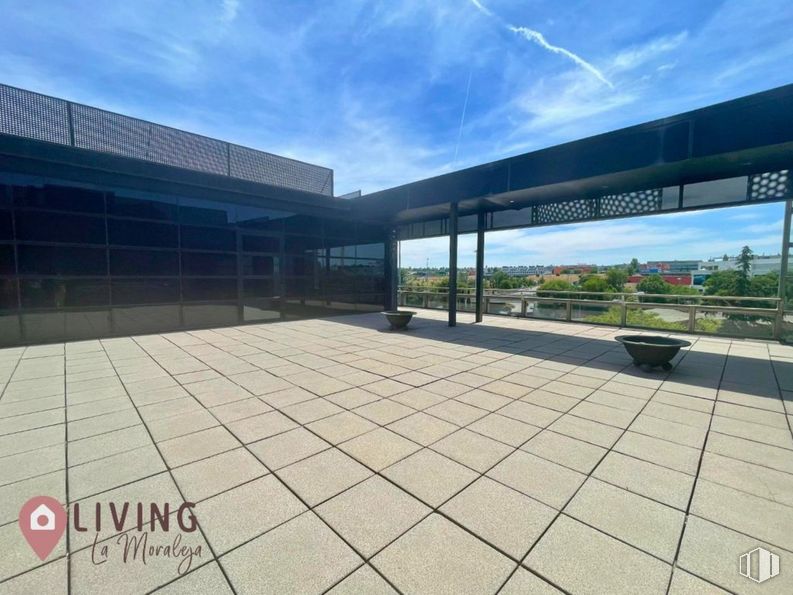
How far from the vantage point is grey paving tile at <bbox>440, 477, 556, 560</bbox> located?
6.94 ft

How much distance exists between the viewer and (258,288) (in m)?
11.2

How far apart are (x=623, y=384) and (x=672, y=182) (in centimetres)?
555

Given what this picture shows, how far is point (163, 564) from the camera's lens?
1.95m

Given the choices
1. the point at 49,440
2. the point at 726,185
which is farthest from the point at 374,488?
the point at 726,185

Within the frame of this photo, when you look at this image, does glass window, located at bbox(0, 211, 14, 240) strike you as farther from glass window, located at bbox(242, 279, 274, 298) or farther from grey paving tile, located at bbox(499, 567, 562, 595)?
grey paving tile, located at bbox(499, 567, 562, 595)

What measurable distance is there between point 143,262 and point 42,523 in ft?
27.8

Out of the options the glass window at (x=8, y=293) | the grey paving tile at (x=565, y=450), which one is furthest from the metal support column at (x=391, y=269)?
the grey paving tile at (x=565, y=450)

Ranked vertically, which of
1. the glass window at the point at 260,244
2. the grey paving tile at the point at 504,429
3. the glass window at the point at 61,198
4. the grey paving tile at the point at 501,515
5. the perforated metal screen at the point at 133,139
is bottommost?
the grey paving tile at the point at 501,515

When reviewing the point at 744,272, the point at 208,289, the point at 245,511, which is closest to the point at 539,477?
the point at 245,511

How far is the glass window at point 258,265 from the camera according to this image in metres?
10.9

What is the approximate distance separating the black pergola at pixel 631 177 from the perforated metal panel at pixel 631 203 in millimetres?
22

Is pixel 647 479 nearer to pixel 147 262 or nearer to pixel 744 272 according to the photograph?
pixel 147 262

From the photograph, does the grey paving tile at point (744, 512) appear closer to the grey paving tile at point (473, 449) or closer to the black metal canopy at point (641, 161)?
the grey paving tile at point (473, 449)

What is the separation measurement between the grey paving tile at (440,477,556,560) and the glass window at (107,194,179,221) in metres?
10.3
